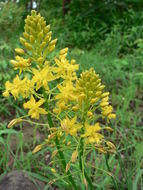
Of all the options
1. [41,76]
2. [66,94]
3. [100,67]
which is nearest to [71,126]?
[66,94]

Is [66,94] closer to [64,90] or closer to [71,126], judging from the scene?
[64,90]

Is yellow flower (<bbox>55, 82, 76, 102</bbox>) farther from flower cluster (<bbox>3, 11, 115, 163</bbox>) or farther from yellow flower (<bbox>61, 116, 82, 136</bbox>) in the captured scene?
yellow flower (<bbox>61, 116, 82, 136</bbox>)

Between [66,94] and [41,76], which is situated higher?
[41,76]

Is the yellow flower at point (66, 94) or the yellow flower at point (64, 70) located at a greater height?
the yellow flower at point (64, 70)

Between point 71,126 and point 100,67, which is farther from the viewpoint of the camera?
point 100,67

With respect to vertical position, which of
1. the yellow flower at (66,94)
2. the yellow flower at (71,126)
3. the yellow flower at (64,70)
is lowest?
the yellow flower at (71,126)

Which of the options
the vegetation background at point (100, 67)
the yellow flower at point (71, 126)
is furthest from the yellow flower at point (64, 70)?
the vegetation background at point (100, 67)

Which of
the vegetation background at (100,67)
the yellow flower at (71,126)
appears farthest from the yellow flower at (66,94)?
the vegetation background at (100,67)

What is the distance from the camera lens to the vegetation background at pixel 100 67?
8.80ft

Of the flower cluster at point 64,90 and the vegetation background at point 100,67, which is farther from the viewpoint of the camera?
the vegetation background at point 100,67

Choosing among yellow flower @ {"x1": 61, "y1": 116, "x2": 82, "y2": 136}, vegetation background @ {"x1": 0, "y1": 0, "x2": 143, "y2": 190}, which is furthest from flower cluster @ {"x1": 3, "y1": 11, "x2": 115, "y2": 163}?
vegetation background @ {"x1": 0, "y1": 0, "x2": 143, "y2": 190}

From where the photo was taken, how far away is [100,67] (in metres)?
4.68

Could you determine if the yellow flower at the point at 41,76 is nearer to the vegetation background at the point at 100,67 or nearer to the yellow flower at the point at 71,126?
the yellow flower at the point at 71,126

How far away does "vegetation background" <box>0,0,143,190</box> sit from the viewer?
2.68 m
